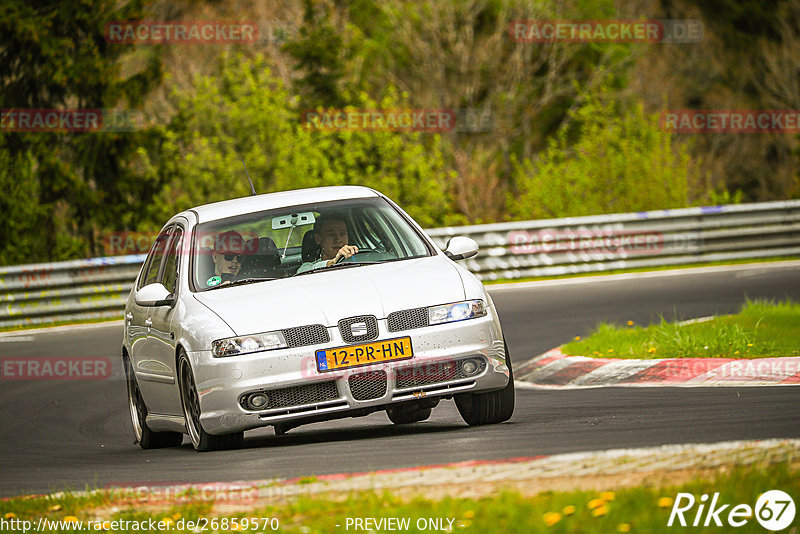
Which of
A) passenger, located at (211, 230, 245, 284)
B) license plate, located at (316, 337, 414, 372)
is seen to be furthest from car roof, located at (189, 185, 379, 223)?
license plate, located at (316, 337, 414, 372)

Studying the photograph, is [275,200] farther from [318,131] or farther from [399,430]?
[318,131]

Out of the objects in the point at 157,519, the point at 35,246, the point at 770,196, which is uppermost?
the point at 157,519

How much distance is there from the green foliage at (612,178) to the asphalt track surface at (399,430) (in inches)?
316

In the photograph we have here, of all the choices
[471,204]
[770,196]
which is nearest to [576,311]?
[471,204]

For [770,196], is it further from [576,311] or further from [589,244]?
[576,311]

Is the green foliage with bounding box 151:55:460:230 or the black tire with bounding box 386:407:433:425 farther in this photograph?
the green foliage with bounding box 151:55:460:230

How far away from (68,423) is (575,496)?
7.38 meters

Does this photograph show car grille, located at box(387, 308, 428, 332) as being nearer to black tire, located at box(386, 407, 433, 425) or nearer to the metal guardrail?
black tire, located at box(386, 407, 433, 425)

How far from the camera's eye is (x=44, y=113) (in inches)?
1177

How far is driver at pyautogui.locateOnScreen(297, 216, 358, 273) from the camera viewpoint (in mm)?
9016

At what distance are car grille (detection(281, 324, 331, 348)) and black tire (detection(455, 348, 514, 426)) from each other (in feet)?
3.53

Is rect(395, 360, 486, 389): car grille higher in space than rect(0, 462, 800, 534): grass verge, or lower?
lower

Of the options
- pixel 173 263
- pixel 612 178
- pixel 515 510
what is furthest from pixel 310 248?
pixel 612 178

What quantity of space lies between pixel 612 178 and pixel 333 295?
17.1 m
